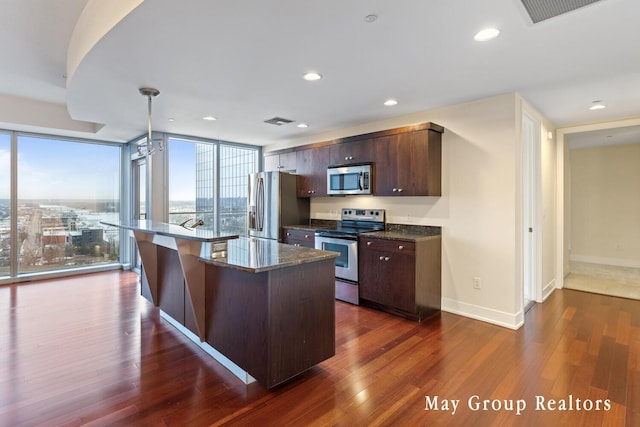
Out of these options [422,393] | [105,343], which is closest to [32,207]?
[105,343]

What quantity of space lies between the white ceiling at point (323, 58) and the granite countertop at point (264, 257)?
1.46 metres

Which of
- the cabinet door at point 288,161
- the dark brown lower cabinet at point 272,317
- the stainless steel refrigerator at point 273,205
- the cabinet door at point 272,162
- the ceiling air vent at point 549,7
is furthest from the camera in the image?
the cabinet door at point 272,162

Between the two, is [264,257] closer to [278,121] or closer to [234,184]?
[278,121]

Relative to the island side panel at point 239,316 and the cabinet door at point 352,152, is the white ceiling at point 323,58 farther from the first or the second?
the island side panel at point 239,316

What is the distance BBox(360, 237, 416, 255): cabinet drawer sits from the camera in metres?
3.53

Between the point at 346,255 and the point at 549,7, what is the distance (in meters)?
2.97

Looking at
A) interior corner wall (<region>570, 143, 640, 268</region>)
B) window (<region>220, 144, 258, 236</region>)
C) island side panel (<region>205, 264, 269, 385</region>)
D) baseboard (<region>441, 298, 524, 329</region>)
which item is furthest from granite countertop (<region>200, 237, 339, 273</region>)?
interior corner wall (<region>570, 143, 640, 268</region>)

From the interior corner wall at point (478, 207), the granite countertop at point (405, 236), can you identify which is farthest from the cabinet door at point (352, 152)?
the granite countertop at point (405, 236)

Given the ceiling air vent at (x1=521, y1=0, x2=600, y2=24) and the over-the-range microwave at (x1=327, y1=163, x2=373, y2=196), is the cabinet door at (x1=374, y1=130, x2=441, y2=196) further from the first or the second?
the ceiling air vent at (x1=521, y1=0, x2=600, y2=24)

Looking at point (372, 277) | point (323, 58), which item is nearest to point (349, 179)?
point (372, 277)

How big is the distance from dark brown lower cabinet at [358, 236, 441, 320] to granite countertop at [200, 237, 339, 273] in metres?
1.31

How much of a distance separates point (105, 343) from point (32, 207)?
12.3 feet

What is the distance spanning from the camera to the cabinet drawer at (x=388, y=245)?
353cm

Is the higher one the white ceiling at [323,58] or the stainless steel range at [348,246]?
the white ceiling at [323,58]
